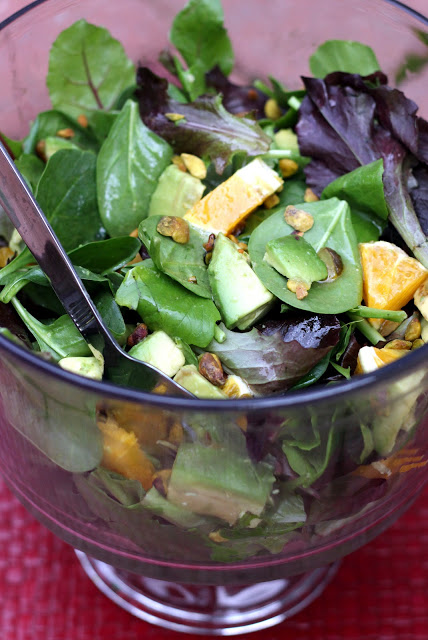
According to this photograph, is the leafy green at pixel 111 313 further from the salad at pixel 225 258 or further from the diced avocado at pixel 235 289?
the diced avocado at pixel 235 289

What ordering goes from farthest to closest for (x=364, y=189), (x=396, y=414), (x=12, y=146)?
(x=12, y=146) < (x=364, y=189) < (x=396, y=414)

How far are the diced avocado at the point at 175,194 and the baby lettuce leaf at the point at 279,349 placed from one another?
0.65 ft

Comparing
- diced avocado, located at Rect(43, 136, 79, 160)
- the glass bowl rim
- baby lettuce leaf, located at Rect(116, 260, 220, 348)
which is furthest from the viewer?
diced avocado, located at Rect(43, 136, 79, 160)

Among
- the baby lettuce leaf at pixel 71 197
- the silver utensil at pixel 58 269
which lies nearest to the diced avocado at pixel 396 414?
the silver utensil at pixel 58 269

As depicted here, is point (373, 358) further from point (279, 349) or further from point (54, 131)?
point (54, 131)

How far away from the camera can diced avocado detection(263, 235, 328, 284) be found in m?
0.77

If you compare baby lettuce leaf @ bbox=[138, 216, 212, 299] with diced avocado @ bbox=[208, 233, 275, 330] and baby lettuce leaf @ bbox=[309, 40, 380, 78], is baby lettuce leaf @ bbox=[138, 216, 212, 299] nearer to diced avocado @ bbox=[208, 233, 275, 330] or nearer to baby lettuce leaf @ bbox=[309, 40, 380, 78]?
diced avocado @ bbox=[208, 233, 275, 330]

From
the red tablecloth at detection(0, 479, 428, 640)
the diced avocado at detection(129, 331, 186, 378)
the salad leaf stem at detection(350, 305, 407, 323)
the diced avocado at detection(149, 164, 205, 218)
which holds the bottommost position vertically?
the red tablecloth at detection(0, 479, 428, 640)

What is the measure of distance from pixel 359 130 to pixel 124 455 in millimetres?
553

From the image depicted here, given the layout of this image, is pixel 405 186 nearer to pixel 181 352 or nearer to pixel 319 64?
pixel 319 64

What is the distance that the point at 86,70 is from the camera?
103 centimetres

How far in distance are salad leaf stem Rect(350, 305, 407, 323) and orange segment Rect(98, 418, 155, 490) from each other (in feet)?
0.94

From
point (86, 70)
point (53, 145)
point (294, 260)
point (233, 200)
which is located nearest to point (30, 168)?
point (53, 145)

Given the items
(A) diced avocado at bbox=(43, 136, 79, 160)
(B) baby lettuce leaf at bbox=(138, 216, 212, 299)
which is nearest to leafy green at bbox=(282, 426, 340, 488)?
(B) baby lettuce leaf at bbox=(138, 216, 212, 299)
